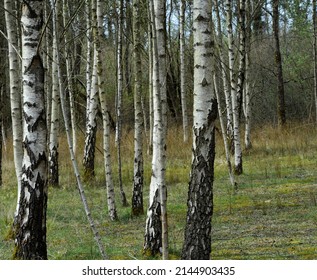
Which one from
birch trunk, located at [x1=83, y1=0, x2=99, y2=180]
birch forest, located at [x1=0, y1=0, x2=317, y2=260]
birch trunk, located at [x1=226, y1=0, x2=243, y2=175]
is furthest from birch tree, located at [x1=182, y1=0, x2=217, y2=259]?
birch trunk, located at [x1=83, y1=0, x2=99, y2=180]

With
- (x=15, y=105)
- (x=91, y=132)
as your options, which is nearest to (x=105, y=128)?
(x=15, y=105)

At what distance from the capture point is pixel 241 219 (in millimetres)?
8609

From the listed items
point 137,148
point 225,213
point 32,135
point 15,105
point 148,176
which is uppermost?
point 15,105

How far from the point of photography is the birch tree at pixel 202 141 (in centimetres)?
543

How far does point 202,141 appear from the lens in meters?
5.48

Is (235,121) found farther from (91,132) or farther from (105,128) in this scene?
(105,128)

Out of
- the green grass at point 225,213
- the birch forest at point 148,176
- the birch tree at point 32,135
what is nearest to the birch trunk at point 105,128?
the birch forest at point 148,176

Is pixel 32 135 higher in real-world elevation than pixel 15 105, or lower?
lower

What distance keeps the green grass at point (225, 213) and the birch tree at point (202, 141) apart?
1.13 meters

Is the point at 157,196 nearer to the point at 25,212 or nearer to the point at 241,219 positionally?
the point at 25,212

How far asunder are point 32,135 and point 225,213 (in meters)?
4.17

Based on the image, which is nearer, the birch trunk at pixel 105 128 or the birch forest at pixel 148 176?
the birch forest at pixel 148 176

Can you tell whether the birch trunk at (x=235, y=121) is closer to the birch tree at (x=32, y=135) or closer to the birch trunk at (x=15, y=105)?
the birch trunk at (x=15, y=105)
